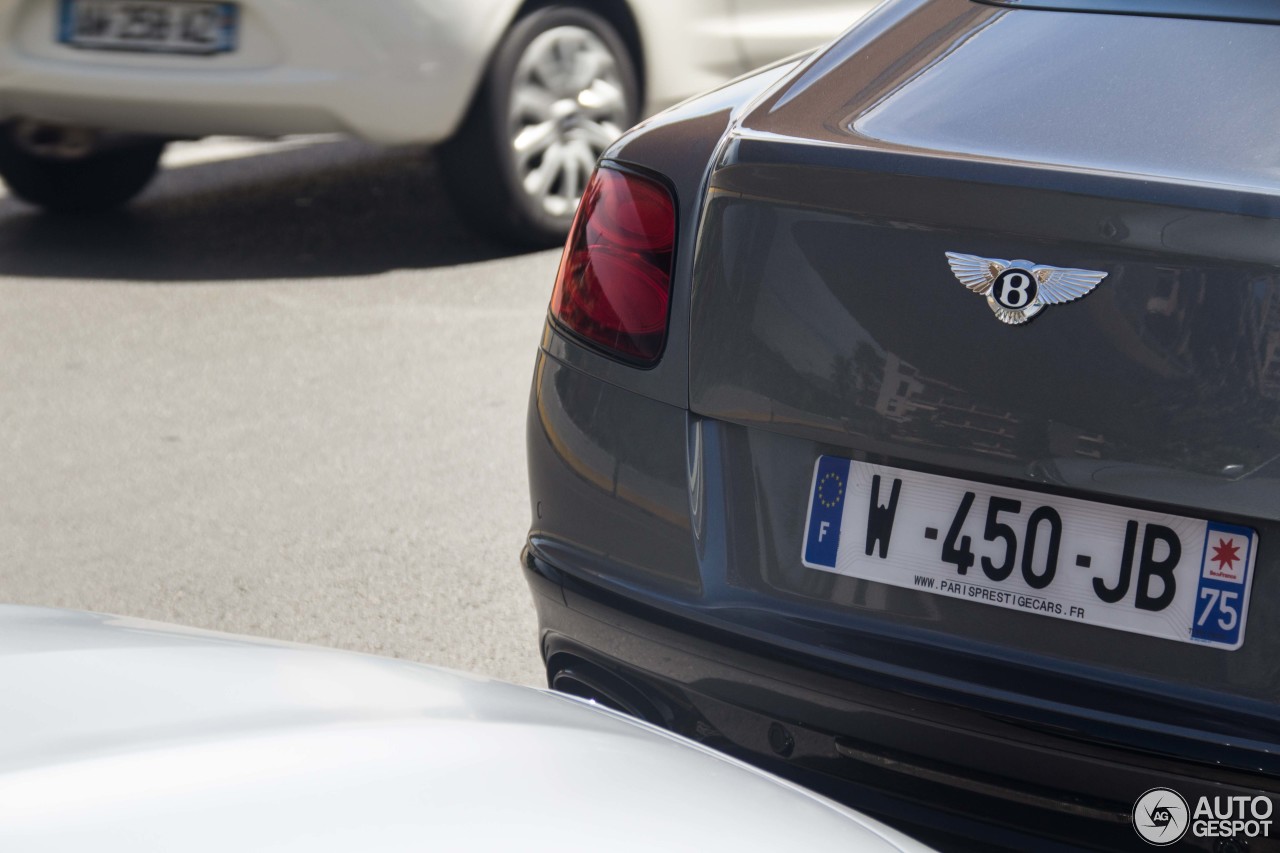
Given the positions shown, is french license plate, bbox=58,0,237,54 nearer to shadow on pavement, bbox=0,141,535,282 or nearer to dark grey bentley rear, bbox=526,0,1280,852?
shadow on pavement, bbox=0,141,535,282

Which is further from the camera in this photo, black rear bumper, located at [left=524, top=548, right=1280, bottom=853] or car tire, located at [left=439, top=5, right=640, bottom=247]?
car tire, located at [left=439, top=5, right=640, bottom=247]

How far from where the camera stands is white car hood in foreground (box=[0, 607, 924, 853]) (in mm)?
1263

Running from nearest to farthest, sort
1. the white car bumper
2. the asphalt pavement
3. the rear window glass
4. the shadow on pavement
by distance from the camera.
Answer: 1. the rear window glass
2. the asphalt pavement
3. the white car bumper
4. the shadow on pavement

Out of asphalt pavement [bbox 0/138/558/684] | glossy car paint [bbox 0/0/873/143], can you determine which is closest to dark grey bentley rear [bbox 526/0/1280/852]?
asphalt pavement [bbox 0/138/558/684]

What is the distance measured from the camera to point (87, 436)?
4512mm

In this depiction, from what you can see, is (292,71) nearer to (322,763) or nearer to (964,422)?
(964,422)

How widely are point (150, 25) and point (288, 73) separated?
1.90ft

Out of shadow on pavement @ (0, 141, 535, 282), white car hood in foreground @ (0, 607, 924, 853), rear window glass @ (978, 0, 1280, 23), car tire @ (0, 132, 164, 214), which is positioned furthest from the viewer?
car tire @ (0, 132, 164, 214)

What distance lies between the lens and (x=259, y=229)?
7.05 m

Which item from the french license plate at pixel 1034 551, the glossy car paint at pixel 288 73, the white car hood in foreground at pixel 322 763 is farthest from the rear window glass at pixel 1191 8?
the glossy car paint at pixel 288 73

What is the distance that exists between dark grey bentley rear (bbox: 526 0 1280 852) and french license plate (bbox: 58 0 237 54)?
13.5 ft

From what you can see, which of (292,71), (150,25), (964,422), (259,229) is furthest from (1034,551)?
(259,229)

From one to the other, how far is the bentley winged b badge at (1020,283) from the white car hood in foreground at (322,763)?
627mm

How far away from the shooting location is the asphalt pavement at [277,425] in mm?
3588
